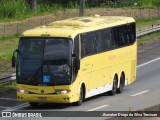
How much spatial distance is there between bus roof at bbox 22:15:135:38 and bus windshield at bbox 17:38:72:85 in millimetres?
285

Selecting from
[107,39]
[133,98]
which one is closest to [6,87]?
[107,39]

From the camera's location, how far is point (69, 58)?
24.1 meters

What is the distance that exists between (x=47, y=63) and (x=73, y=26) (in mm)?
2366

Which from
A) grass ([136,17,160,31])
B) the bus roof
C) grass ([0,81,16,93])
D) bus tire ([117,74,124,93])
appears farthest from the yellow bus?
grass ([136,17,160,31])

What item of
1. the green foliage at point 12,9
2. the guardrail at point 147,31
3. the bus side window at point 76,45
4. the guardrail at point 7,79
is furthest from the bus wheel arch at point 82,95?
the green foliage at point 12,9

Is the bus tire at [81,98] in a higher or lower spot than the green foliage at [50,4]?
higher

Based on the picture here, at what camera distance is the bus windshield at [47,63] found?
24.0 metres

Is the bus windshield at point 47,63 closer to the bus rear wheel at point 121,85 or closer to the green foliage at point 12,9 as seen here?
the bus rear wheel at point 121,85

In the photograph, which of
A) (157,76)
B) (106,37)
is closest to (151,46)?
(157,76)

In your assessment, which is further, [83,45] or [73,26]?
[73,26]

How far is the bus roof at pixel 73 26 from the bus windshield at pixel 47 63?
0.93 ft

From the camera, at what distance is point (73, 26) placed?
2584 centimetres

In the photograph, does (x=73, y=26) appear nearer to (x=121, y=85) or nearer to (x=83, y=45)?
(x=83, y=45)

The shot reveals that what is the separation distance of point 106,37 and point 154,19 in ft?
101
